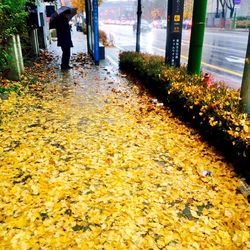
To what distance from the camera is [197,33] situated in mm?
6586

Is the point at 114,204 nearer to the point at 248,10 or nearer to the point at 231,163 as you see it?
the point at 231,163

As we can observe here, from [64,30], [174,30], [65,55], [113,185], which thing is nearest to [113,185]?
[113,185]

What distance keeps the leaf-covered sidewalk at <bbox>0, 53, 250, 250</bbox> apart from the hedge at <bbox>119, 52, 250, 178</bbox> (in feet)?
0.86

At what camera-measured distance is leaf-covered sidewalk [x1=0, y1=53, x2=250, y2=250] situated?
2949 mm

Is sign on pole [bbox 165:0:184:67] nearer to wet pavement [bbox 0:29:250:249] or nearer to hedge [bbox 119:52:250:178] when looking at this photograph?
hedge [bbox 119:52:250:178]

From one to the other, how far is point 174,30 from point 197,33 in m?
1.81

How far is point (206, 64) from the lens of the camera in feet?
44.1

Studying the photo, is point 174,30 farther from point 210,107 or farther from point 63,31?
point 63,31

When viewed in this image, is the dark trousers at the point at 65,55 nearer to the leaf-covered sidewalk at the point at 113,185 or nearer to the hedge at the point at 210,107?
the hedge at the point at 210,107

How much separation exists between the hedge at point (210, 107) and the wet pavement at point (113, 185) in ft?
0.88

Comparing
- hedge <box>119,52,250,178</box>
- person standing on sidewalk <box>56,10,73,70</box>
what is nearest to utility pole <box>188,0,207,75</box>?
hedge <box>119,52,250,178</box>

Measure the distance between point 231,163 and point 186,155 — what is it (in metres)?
0.73

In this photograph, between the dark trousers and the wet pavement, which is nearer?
the wet pavement

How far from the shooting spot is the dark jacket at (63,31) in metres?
10.8
